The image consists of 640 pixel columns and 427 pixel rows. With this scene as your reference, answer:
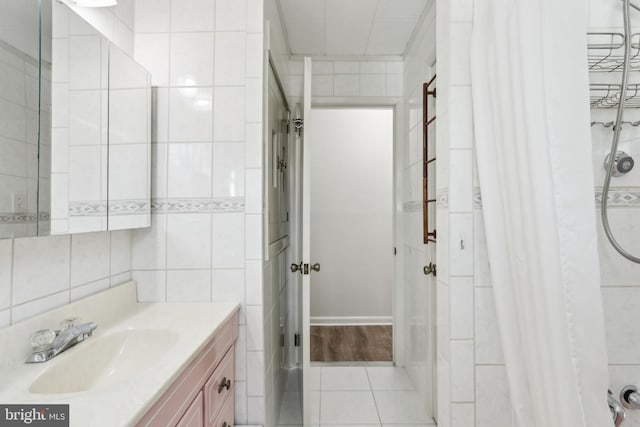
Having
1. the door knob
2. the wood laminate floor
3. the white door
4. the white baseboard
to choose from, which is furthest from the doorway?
the white door

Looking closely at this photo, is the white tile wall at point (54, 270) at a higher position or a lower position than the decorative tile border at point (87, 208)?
lower

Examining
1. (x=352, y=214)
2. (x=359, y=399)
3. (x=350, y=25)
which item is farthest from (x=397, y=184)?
(x=359, y=399)

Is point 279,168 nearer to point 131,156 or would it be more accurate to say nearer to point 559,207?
point 131,156

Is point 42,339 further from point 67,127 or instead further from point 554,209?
point 554,209

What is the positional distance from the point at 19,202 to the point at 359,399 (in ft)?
7.12

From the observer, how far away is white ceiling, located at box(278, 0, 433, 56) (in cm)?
208

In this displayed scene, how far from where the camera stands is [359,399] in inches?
88.2

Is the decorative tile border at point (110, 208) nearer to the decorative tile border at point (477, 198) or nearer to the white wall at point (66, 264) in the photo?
the white wall at point (66, 264)

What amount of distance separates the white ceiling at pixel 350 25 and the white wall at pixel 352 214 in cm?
116

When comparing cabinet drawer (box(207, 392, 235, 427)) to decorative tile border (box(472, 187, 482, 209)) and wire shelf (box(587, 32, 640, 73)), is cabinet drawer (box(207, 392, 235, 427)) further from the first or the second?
wire shelf (box(587, 32, 640, 73))

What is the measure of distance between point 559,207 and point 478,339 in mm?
564

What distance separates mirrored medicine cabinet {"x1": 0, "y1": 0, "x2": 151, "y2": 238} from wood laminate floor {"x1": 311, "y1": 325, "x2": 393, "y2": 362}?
218cm

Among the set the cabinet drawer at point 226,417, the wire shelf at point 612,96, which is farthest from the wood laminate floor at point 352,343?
the wire shelf at point 612,96

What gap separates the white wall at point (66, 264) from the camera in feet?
3.08
